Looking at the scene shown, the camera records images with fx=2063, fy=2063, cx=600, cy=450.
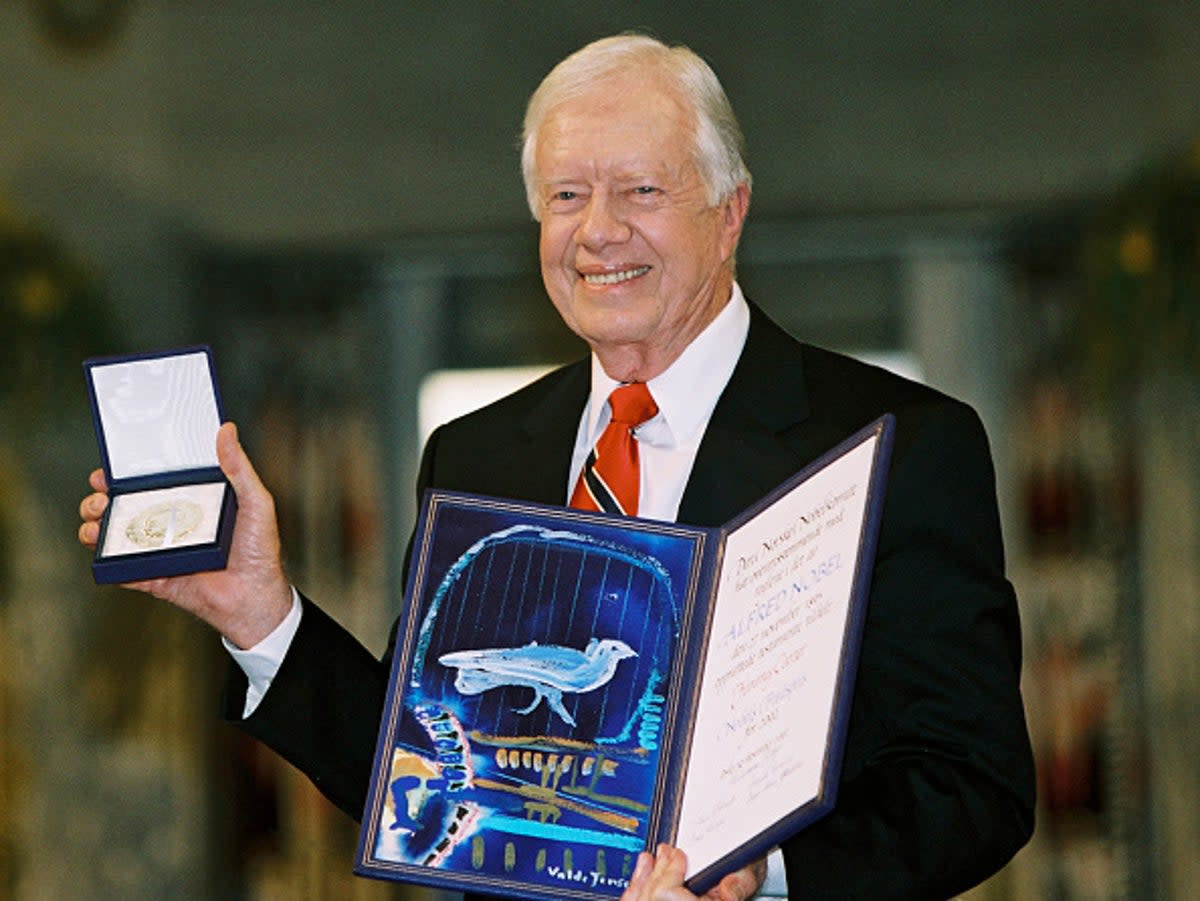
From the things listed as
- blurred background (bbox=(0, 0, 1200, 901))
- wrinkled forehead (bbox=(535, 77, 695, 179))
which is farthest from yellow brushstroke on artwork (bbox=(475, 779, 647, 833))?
blurred background (bbox=(0, 0, 1200, 901))

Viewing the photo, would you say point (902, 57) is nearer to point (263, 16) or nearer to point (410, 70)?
point (410, 70)

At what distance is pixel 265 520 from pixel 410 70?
327 cm

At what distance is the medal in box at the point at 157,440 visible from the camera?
213 cm

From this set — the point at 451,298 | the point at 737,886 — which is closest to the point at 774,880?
the point at 737,886

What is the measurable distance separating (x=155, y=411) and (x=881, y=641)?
80 cm

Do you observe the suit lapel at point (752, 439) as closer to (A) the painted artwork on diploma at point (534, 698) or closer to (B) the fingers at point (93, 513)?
(A) the painted artwork on diploma at point (534, 698)

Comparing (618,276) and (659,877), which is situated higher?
(618,276)

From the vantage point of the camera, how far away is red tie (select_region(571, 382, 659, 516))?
2184mm

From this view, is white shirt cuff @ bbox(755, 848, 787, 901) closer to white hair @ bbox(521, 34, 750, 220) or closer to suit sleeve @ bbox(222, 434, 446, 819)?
suit sleeve @ bbox(222, 434, 446, 819)

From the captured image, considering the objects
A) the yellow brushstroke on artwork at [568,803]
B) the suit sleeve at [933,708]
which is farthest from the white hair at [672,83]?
the yellow brushstroke on artwork at [568,803]

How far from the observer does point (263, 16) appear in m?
5.29

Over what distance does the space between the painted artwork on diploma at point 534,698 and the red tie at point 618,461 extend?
19 centimetres

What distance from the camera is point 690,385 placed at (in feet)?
7.47

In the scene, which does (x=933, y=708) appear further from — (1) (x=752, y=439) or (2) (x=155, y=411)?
(2) (x=155, y=411)
